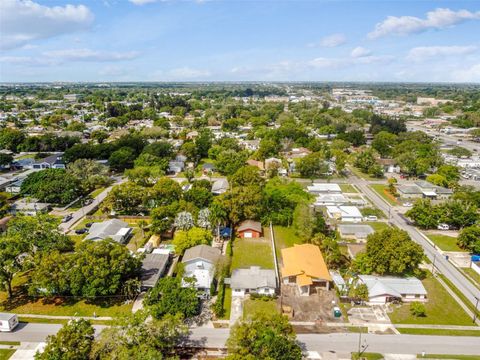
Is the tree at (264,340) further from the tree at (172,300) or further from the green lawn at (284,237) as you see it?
the green lawn at (284,237)

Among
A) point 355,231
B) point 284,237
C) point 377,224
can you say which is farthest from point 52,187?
point 377,224

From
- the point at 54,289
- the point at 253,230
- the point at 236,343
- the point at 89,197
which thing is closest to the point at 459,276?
the point at 253,230

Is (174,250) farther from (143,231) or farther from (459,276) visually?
(459,276)

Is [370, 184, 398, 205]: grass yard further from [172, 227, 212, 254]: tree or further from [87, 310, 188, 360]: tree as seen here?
[87, 310, 188, 360]: tree

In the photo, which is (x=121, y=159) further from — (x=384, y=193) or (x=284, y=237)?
(x=384, y=193)

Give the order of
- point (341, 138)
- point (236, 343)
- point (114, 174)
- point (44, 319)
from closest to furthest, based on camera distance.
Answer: point (236, 343) < point (44, 319) < point (114, 174) < point (341, 138)

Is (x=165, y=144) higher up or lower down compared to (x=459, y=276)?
higher up

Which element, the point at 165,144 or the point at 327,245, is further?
the point at 165,144
